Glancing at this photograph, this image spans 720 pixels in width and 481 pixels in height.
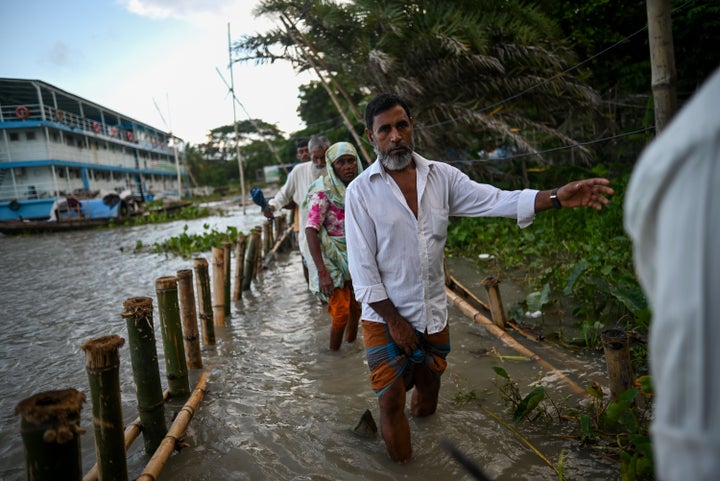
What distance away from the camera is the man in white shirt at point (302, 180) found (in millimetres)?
5609

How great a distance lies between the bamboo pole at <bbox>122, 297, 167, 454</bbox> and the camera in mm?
2699

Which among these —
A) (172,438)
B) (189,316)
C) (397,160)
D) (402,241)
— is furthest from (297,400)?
(397,160)

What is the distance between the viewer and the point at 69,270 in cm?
1071

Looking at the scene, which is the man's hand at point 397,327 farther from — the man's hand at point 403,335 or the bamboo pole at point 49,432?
the bamboo pole at point 49,432

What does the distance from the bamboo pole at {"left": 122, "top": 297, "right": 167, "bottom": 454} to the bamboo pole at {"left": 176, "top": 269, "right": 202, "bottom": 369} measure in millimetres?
1112

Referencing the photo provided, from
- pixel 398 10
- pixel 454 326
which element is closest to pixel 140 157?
pixel 398 10

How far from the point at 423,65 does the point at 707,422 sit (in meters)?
9.45

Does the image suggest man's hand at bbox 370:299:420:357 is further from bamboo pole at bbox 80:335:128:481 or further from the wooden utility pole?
the wooden utility pole

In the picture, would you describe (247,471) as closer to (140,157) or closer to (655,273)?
(655,273)

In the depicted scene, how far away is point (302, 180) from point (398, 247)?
3562 mm

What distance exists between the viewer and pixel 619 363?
251cm

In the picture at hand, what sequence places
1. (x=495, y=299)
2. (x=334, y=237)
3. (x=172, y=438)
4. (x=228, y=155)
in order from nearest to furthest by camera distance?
(x=172, y=438), (x=495, y=299), (x=334, y=237), (x=228, y=155)

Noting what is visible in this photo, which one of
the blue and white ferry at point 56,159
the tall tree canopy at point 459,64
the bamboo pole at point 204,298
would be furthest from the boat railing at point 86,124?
the bamboo pole at point 204,298

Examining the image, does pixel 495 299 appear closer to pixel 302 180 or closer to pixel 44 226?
pixel 302 180
